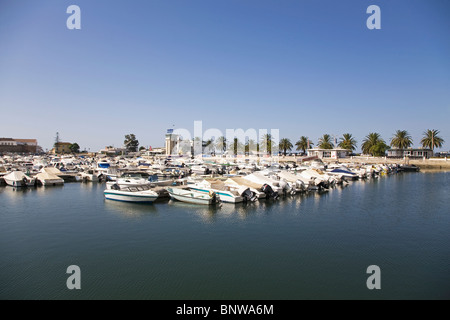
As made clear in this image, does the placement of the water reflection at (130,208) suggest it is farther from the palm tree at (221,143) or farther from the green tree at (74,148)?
the green tree at (74,148)

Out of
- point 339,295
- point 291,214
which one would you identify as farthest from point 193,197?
point 339,295

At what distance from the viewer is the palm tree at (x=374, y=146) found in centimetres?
10856

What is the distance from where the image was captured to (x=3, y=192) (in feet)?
127

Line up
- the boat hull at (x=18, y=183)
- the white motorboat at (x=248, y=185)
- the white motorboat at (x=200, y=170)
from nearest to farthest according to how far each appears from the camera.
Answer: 1. the white motorboat at (x=248, y=185)
2. the boat hull at (x=18, y=183)
3. the white motorboat at (x=200, y=170)

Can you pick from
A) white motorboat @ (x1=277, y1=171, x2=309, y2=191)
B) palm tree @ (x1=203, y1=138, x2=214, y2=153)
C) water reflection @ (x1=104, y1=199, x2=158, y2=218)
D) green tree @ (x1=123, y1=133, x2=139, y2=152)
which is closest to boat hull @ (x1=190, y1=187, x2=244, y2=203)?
water reflection @ (x1=104, y1=199, x2=158, y2=218)

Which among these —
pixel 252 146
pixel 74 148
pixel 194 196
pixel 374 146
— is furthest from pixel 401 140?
pixel 74 148

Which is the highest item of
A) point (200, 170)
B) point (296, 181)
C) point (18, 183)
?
point (200, 170)

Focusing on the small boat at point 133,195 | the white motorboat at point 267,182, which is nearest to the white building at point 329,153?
the white motorboat at point 267,182

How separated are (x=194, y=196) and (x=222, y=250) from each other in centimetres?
1392

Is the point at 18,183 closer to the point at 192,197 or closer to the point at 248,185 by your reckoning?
the point at 192,197

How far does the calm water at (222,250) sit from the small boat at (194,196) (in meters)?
1.14

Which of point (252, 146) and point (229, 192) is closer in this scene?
point (229, 192)

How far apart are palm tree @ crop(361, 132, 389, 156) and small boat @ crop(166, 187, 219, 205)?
98289mm

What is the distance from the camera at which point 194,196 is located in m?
31.2
